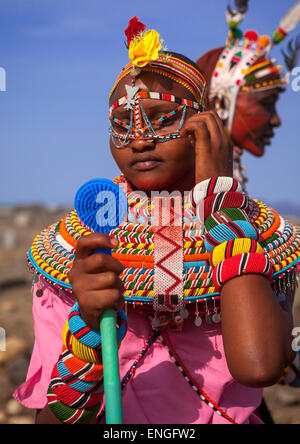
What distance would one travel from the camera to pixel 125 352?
203cm

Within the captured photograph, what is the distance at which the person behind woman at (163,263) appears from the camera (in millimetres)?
1781

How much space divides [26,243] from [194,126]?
886 cm

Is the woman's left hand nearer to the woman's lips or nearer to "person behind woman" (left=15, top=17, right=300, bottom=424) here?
"person behind woman" (left=15, top=17, right=300, bottom=424)

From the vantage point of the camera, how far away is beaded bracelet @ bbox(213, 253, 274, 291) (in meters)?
1.62

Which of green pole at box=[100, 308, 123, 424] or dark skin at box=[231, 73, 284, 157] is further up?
dark skin at box=[231, 73, 284, 157]

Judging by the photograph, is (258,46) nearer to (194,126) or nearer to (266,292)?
(194,126)

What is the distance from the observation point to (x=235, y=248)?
167 cm

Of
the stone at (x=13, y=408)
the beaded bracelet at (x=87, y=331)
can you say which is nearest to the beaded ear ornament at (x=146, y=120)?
the beaded bracelet at (x=87, y=331)

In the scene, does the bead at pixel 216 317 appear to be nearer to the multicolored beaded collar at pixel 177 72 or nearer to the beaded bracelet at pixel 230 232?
the beaded bracelet at pixel 230 232

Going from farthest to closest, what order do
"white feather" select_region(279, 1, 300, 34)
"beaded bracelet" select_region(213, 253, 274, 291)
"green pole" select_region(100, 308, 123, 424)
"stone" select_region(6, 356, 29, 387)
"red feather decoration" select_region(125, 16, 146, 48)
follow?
1. "white feather" select_region(279, 1, 300, 34)
2. "stone" select_region(6, 356, 29, 387)
3. "red feather decoration" select_region(125, 16, 146, 48)
4. "beaded bracelet" select_region(213, 253, 274, 291)
5. "green pole" select_region(100, 308, 123, 424)

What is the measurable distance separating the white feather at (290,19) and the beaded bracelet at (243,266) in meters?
4.80

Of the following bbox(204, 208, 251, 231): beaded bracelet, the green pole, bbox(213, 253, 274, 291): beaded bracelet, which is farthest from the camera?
bbox(204, 208, 251, 231): beaded bracelet

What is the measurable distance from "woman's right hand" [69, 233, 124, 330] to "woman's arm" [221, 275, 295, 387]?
344 mm
